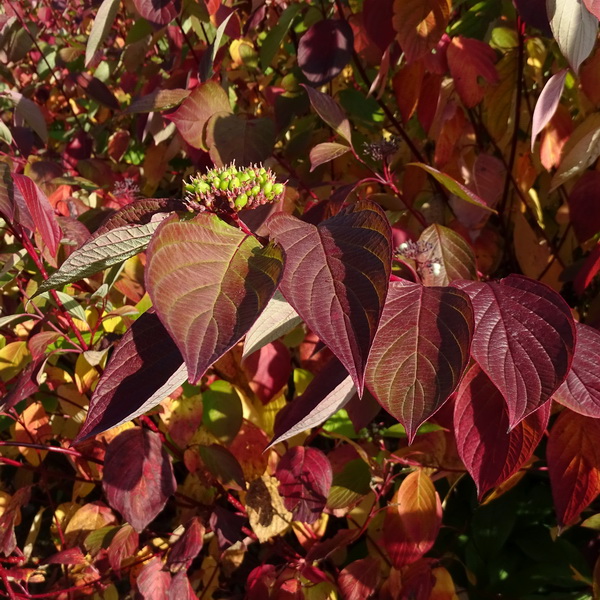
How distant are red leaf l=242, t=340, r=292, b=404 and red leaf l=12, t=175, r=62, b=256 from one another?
1.44 ft

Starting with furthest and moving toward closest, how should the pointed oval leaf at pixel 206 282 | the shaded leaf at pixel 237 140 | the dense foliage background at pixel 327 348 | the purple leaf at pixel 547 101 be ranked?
the shaded leaf at pixel 237 140 → the purple leaf at pixel 547 101 → the dense foliage background at pixel 327 348 → the pointed oval leaf at pixel 206 282

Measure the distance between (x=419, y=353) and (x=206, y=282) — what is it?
0.62ft

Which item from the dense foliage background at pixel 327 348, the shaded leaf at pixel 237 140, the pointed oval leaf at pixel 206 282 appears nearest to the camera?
the pointed oval leaf at pixel 206 282

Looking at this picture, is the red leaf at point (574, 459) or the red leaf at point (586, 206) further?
the red leaf at point (586, 206)

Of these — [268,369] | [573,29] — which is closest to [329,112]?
[573,29]

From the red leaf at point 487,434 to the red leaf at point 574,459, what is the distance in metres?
0.14

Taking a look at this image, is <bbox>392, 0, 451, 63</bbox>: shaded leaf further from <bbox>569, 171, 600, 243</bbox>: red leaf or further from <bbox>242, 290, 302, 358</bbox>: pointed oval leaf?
<bbox>242, 290, 302, 358</bbox>: pointed oval leaf

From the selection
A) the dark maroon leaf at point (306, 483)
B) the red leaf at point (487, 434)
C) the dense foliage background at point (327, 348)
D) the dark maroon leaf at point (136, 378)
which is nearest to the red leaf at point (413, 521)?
the dense foliage background at point (327, 348)

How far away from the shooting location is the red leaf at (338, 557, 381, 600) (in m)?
1.13

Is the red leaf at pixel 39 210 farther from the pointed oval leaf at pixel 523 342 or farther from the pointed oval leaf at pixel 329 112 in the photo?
the pointed oval leaf at pixel 523 342

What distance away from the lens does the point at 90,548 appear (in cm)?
125

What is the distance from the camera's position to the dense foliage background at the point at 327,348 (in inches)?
29.3

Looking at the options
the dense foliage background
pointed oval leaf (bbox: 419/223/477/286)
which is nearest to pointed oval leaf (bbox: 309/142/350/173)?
the dense foliage background

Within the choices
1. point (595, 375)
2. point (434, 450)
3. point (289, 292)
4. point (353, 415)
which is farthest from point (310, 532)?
point (289, 292)
